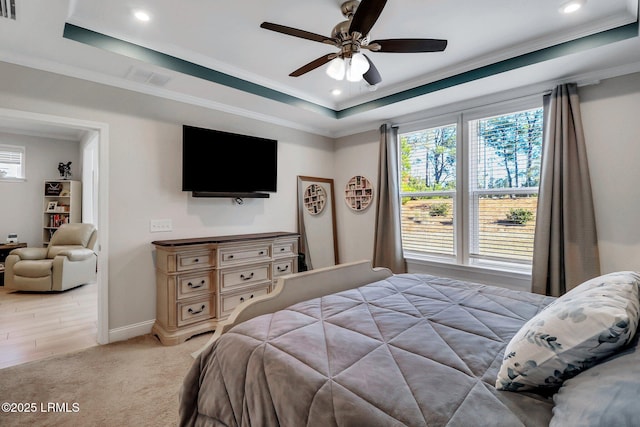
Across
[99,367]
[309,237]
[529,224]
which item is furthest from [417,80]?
[99,367]

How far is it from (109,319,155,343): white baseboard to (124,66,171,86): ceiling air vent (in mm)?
2329

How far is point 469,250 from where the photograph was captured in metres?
3.44

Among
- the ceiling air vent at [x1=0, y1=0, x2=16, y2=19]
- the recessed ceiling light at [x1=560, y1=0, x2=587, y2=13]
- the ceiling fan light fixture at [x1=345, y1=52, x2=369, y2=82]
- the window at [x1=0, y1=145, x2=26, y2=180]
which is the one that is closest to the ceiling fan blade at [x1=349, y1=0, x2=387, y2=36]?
the ceiling fan light fixture at [x1=345, y1=52, x2=369, y2=82]

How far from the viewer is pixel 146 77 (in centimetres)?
271

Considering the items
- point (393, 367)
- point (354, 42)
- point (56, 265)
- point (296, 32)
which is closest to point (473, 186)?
point (354, 42)

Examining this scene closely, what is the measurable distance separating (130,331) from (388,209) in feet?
10.5

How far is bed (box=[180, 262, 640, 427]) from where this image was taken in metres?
0.79

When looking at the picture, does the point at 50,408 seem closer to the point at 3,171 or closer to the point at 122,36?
the point at 122,36

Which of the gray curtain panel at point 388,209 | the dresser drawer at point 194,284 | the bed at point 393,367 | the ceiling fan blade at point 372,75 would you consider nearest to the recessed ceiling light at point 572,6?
the ceiling fan blade at point 372,75

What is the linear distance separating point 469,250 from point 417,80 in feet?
6.54

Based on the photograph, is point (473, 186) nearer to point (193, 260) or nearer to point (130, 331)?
point (193, 260)

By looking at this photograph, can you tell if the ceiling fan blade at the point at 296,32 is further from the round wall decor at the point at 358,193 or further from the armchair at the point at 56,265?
the armchair at the point at 56,265

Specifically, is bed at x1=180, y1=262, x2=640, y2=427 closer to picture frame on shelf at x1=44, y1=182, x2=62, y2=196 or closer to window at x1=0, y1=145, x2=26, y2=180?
picture frame on shelf at x1=44, y1=182, x2=62, y2=196

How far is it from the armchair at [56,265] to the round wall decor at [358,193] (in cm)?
418
